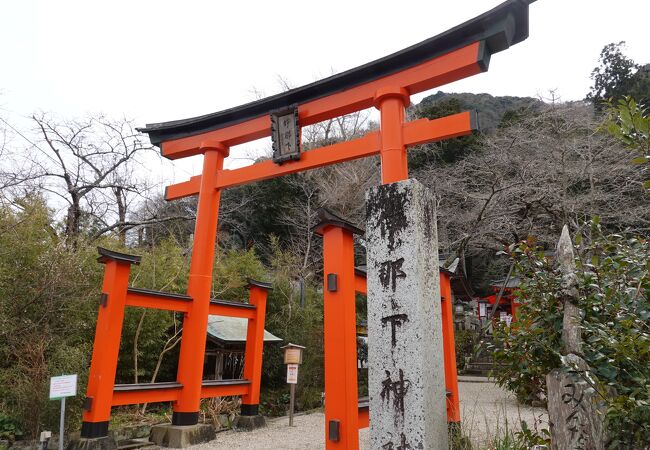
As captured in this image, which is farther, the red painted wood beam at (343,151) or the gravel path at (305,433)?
the gravel path at (305,433)

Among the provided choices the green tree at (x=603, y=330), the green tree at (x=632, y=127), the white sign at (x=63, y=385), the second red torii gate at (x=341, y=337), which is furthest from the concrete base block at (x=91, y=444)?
the green tree at (x=632, y=127)

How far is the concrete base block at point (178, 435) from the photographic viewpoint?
603cm

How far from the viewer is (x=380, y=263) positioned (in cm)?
306

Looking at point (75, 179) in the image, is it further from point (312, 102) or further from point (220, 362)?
point (312, 102)

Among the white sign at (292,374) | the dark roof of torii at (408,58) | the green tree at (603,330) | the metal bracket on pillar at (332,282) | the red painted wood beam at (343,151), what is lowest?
the white sign at (292,374)

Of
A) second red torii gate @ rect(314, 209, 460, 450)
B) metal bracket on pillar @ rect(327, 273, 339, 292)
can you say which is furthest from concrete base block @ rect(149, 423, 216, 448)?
metal bracket on pillar @ rect(327, 273, 339, 292)

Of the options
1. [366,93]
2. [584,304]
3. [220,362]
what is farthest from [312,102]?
[220,362]

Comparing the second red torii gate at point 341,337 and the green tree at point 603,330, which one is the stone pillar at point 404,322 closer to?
the green tree at point 603,330

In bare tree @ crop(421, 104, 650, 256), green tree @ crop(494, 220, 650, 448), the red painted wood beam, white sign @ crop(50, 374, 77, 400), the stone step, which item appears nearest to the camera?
green tree @ crop(494, 220, 650, 448)

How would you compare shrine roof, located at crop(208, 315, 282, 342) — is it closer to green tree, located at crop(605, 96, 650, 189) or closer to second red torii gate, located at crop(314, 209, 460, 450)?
second red torii gate, located at crop(314, 209, 460, 450)

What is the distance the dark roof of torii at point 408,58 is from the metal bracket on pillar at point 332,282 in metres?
2.84

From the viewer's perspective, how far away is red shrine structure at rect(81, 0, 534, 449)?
475cm

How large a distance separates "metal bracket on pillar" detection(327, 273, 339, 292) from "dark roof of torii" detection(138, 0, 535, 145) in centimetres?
284

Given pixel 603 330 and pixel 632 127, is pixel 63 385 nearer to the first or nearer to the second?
pixel 603 330
